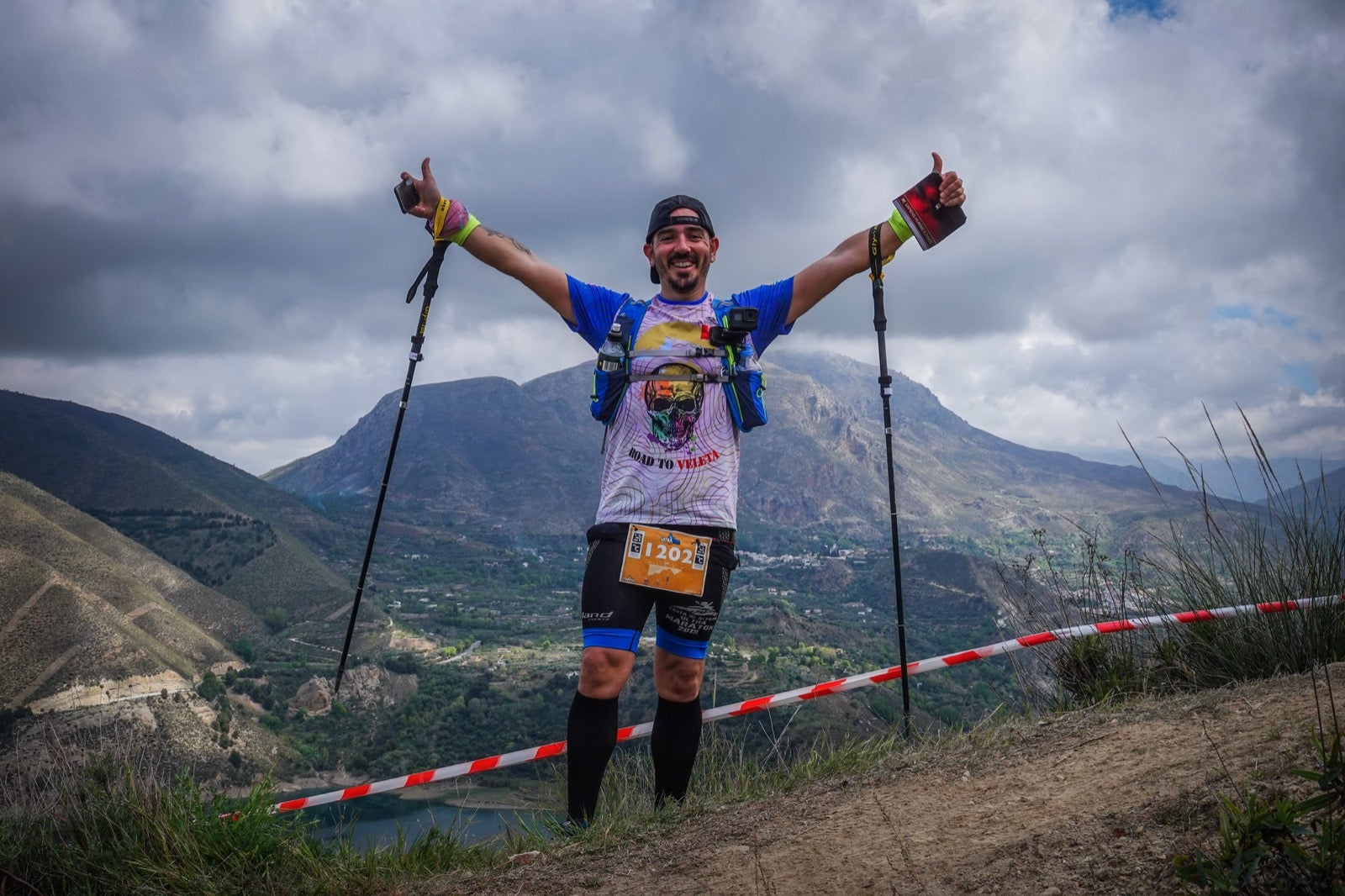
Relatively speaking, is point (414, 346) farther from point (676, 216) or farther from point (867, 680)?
point (867, 680)

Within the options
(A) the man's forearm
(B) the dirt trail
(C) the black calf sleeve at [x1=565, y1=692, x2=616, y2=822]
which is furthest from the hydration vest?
(B) the dirt trail

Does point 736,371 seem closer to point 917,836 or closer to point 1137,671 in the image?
point 917,836

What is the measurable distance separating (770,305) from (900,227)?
0.82 meters

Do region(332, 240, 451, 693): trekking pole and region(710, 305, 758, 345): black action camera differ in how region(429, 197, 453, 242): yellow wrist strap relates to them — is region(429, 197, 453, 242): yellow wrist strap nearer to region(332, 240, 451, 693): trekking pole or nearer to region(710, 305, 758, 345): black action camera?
region(332, 240, 451, 693): trekking pole

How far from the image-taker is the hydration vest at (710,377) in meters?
3.96

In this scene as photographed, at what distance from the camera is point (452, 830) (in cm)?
392

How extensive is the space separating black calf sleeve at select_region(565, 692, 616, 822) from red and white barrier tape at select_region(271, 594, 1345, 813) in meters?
0.79

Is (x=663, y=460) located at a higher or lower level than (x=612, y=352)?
lower

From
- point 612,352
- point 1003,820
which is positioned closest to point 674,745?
point 1003,820

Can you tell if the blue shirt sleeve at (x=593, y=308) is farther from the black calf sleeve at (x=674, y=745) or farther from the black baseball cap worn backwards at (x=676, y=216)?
the black calf sleeve at (x=674, y=745)

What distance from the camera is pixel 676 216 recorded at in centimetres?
425

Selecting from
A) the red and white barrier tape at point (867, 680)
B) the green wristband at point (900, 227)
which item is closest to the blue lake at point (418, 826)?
the red and white barrier tape at point (867, 680)

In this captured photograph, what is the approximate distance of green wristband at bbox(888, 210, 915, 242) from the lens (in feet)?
14.6

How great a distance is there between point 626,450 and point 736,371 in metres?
0.62
